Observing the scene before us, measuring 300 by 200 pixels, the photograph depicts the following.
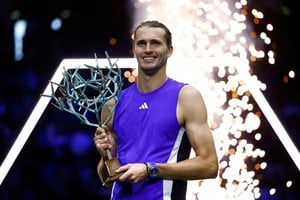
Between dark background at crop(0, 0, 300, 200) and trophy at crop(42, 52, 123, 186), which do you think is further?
dark background at crop(0, 0, 300, 200)

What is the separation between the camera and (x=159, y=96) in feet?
7.70

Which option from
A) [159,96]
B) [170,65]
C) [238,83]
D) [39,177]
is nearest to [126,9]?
[170,65]

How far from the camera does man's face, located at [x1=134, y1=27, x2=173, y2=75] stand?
7.43ft

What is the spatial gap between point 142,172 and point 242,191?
242cm

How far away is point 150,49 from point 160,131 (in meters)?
0.25

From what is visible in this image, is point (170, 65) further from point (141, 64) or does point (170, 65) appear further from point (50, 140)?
point (141, 64)

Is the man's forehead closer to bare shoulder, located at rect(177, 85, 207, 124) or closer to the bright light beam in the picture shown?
bare shoulder, located at rect(177, 85, 207, 124)

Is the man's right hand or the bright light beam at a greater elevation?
the bright light beam

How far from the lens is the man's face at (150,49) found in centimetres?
227

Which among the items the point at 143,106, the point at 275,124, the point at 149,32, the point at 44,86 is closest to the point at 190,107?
the point at 143,106

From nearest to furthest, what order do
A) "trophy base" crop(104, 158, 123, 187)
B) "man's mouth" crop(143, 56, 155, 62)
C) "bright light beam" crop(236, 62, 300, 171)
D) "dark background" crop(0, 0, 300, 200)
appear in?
"trophy base" crop(104, 158, 123, 187) < "man's mouth" crop(143, 56, 155, 62) < "dark background" crop(0, 0, 300, 200) < "bright light beam" crop(236, 62, 300, 171)

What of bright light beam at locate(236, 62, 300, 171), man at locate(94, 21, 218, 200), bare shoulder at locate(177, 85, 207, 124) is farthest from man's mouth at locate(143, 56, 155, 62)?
bright light beam at locate(236, 62, 300, 171)

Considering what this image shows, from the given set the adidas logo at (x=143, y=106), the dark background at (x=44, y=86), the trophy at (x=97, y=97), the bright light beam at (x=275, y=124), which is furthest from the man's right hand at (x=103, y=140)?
the bright light beam at (x=275, y=124)

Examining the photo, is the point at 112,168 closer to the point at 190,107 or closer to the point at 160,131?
the point at 160,131
